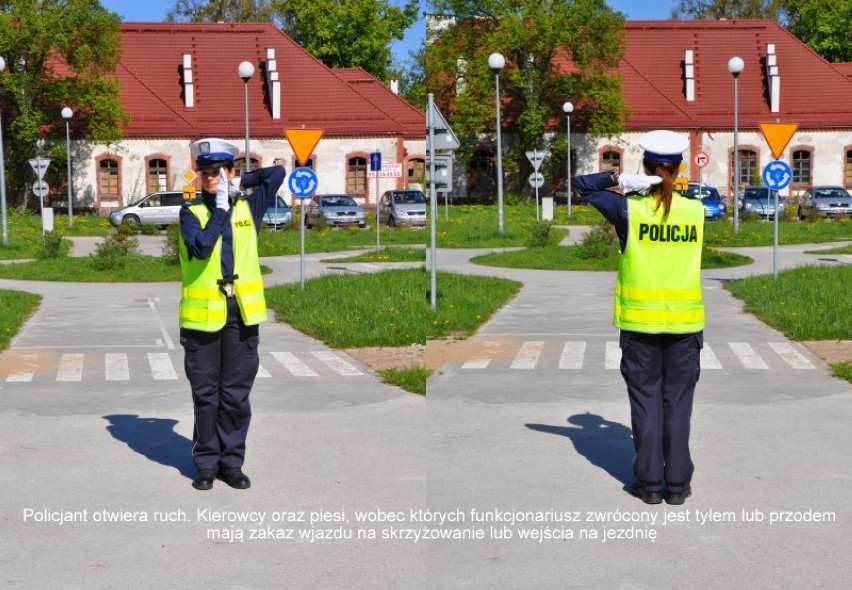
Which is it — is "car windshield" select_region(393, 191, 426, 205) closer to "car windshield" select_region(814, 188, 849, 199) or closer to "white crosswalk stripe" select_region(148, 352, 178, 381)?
"car windshield" select_region(814, 188, 849, 199)

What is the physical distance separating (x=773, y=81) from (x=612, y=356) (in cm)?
5538

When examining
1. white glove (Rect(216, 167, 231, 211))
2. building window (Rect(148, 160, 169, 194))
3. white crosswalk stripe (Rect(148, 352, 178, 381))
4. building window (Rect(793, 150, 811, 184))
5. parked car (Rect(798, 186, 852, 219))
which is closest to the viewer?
white glove (Rect(216, 167, 231, 211))

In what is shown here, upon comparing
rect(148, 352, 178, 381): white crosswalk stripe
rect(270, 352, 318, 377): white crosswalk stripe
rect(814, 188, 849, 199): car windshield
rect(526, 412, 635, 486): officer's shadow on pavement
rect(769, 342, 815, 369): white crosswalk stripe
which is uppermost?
rect(814, 188, 849, 199): car windshield

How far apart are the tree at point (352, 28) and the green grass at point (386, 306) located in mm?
47674

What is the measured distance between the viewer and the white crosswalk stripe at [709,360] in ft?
43.8

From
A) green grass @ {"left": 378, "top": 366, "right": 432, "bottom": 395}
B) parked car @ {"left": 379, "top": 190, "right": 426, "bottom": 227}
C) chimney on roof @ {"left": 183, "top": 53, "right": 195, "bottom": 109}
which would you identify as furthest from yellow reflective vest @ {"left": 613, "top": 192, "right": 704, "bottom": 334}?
chimney on roof @ {"left": 183, "top": 53, "right": 195, "bottom": 109}

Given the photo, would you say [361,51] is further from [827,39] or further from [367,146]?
[827,39]

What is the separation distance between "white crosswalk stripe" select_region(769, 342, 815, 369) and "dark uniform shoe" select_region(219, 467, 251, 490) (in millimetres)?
7000

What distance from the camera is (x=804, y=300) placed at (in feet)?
62.5

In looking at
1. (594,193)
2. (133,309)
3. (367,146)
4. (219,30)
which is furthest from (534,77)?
(594,193)

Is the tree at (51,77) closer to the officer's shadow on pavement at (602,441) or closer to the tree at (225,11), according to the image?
the tree at (225,11)

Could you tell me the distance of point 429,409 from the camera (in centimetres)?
1074

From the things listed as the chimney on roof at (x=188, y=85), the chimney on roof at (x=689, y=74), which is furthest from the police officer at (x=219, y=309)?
the chimney on roof at (x=689, y=74)

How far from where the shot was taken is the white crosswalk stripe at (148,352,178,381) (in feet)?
42.3
